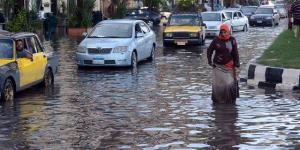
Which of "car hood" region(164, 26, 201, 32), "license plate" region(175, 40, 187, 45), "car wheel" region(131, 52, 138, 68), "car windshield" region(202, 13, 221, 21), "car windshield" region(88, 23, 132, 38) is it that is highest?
"car windshield" region(88, 23, 132, 38)

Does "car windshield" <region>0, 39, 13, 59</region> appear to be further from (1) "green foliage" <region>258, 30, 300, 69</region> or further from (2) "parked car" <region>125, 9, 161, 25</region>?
(2) "parked car" <region>125, 9, 161, 25</region>

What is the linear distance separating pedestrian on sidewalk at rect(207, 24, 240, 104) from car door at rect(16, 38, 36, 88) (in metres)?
4.08

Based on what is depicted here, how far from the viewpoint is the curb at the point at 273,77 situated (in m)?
16.9

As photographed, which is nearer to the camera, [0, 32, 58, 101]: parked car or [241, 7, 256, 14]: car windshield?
[0, 32, 58, 101]: parked car

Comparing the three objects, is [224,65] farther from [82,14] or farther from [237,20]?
[237,20]

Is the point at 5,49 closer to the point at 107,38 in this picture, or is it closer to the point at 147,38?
the point at 107,38

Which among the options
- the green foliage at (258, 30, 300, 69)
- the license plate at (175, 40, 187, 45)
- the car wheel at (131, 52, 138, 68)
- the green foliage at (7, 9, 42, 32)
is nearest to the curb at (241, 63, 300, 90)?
the green foliage at (258, 30, 300, 69)

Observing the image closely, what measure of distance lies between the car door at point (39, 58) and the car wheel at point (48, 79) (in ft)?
1.17

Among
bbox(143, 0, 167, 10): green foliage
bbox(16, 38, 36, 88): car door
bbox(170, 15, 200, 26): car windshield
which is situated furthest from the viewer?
bbox(143, 0, 167, 10): green foliage

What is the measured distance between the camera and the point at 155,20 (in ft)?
198

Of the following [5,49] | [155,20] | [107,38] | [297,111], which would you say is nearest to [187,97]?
[297,111]

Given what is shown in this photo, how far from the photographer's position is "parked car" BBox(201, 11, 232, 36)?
132 ft

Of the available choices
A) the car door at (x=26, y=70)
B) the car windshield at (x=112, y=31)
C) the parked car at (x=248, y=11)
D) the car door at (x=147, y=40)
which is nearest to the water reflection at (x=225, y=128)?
the car door at (x=26, y=70)

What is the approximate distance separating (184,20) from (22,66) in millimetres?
19423
